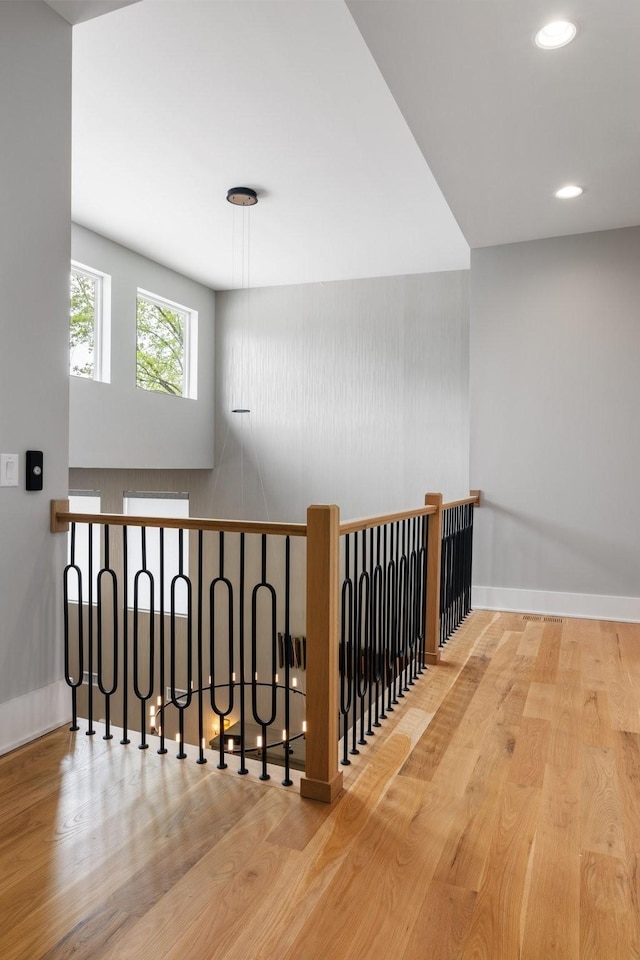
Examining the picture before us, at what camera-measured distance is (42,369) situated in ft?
7.74

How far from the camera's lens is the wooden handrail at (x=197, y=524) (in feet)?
6.75

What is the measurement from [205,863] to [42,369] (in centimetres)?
176

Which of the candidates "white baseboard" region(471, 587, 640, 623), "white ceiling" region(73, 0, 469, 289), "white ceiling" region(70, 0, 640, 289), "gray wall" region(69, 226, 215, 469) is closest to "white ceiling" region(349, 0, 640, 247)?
"white ceiling" region(70, 0, 640, 289)

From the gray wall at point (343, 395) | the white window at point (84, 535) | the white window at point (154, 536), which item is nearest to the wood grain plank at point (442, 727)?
the gray wall at point (343, 395)

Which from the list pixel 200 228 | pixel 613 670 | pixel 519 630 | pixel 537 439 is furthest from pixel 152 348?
pixel 613 670

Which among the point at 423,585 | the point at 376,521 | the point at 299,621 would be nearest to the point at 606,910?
the point at 376,521

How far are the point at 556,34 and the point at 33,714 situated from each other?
325cm

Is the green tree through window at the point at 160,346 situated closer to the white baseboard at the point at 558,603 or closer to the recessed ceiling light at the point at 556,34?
the white baseboard at the point at 558,603

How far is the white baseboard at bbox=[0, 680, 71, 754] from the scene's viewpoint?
87.3 inches

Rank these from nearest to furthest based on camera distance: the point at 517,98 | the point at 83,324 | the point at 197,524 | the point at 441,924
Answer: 1. the point at 441,924
2. the point at 197,524
3. the point at 517,98
4. the point at 83,324

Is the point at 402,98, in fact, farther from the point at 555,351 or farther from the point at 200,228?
the point at 200,228

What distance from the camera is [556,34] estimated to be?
2.41 m

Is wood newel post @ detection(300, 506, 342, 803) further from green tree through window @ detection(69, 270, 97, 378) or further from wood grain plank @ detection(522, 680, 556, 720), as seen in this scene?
green tree through window @ detection(69, 270, 97, 378)

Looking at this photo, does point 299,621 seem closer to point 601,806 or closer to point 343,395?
point 343,395
